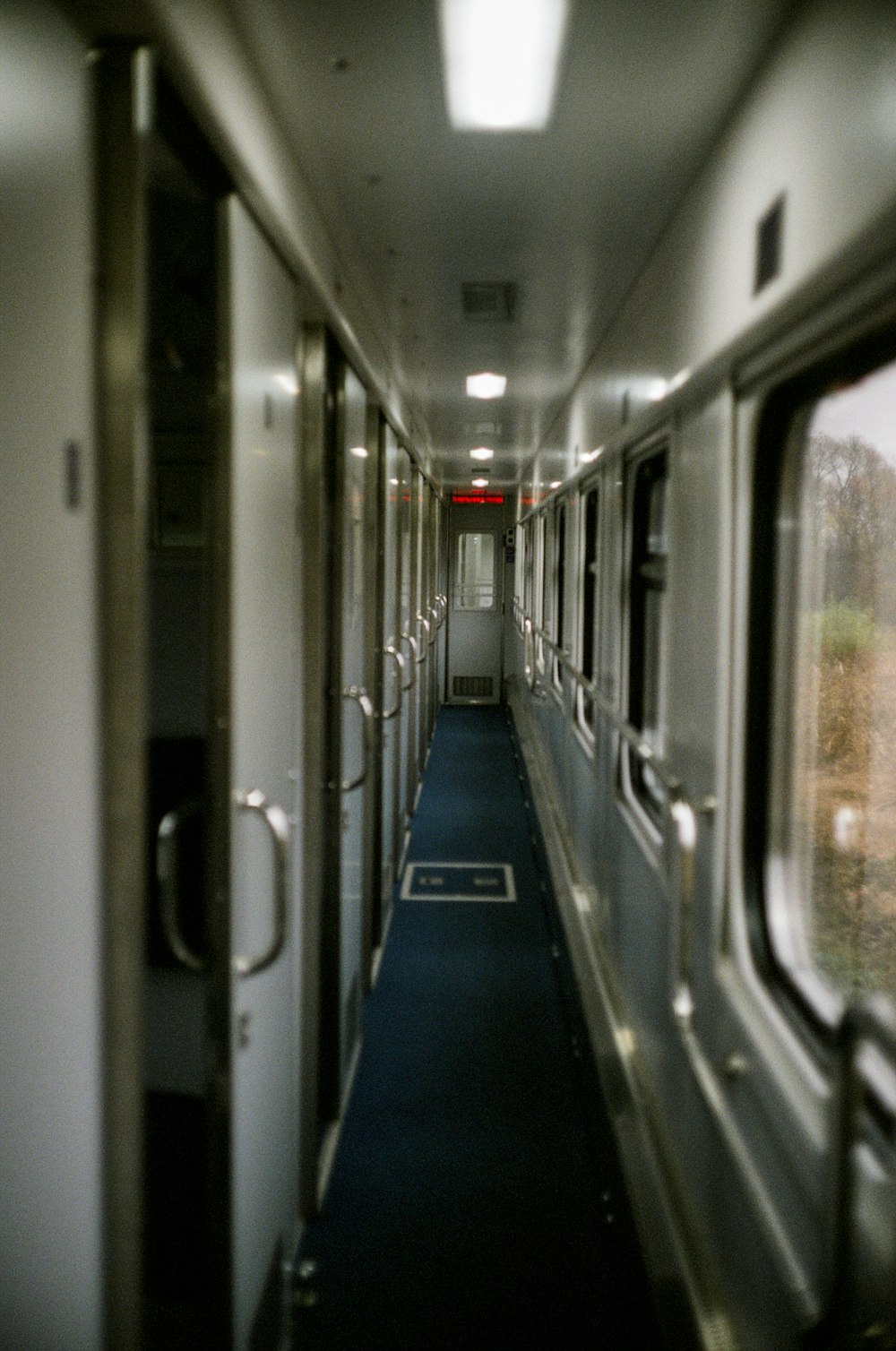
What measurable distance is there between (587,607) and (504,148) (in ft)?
11.4

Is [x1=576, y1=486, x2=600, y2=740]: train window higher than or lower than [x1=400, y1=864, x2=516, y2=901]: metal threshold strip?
higher

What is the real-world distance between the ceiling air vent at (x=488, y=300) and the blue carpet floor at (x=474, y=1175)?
8.78ft

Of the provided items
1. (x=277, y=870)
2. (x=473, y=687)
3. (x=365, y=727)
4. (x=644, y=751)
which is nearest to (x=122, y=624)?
(x=277, y=870)

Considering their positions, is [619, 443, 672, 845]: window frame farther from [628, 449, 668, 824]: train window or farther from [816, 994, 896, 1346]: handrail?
[816, 994, 896, 1346]: handrail

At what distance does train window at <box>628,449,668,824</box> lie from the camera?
3672mm

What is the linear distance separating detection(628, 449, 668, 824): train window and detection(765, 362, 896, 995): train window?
28.0 inches

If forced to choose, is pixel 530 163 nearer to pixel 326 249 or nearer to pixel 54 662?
pixel 326 249

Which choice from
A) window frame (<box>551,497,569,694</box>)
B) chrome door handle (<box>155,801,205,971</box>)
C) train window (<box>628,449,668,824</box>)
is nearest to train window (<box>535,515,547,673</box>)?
window frame (<box>551,497,569,694</box>)

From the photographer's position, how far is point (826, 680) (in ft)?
8.29

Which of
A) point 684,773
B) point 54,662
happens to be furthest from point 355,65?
point 684,773

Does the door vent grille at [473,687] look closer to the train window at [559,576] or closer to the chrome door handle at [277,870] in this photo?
the train window at [559,576]

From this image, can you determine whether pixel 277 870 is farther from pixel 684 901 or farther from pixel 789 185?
pixel 789 185

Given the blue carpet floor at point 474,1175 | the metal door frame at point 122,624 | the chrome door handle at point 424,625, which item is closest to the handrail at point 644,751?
the blue carpet floor at point 474,1175

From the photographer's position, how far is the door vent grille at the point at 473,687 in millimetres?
13766
